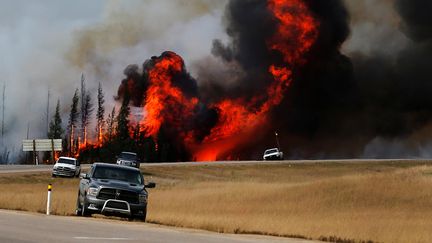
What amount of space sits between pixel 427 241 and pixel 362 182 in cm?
2655

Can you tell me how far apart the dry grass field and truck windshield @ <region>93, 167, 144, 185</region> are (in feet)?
7.01

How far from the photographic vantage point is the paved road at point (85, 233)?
682 inches

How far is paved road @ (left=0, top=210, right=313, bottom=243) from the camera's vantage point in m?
17.3

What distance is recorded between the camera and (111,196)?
25.6 m

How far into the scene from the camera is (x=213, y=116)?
12331 centimetres

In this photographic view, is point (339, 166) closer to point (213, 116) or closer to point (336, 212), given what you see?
point (213, 116)

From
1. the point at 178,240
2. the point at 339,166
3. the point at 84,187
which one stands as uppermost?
the point at 339,166

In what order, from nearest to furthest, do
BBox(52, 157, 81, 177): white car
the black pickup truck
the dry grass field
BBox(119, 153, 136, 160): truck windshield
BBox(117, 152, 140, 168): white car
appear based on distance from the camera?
the black pickup truck
the dry grass field
BBox(52, 157, 81, 177): white car
BBox(117, 152, 140, 168): white car
BBox(119, 153, 136, 160): truck windshield

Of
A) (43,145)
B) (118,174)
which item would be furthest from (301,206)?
(43,145)

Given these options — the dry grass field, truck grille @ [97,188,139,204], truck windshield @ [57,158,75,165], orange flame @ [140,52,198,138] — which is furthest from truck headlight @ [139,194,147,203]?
orange flame @ [140,52,198,138]

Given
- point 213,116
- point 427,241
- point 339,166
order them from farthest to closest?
point 213,116 < point 339,166 < point 427,241

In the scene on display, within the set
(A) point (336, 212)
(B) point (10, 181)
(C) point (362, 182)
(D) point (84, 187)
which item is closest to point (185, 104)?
(B) point (10, 181)

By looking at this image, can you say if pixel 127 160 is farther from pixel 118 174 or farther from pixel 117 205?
pixel 117 205

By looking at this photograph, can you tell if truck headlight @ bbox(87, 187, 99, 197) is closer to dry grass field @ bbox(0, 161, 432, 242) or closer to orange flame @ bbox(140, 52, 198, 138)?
dry grass field @ bbox(0, 161, 432, 242)
